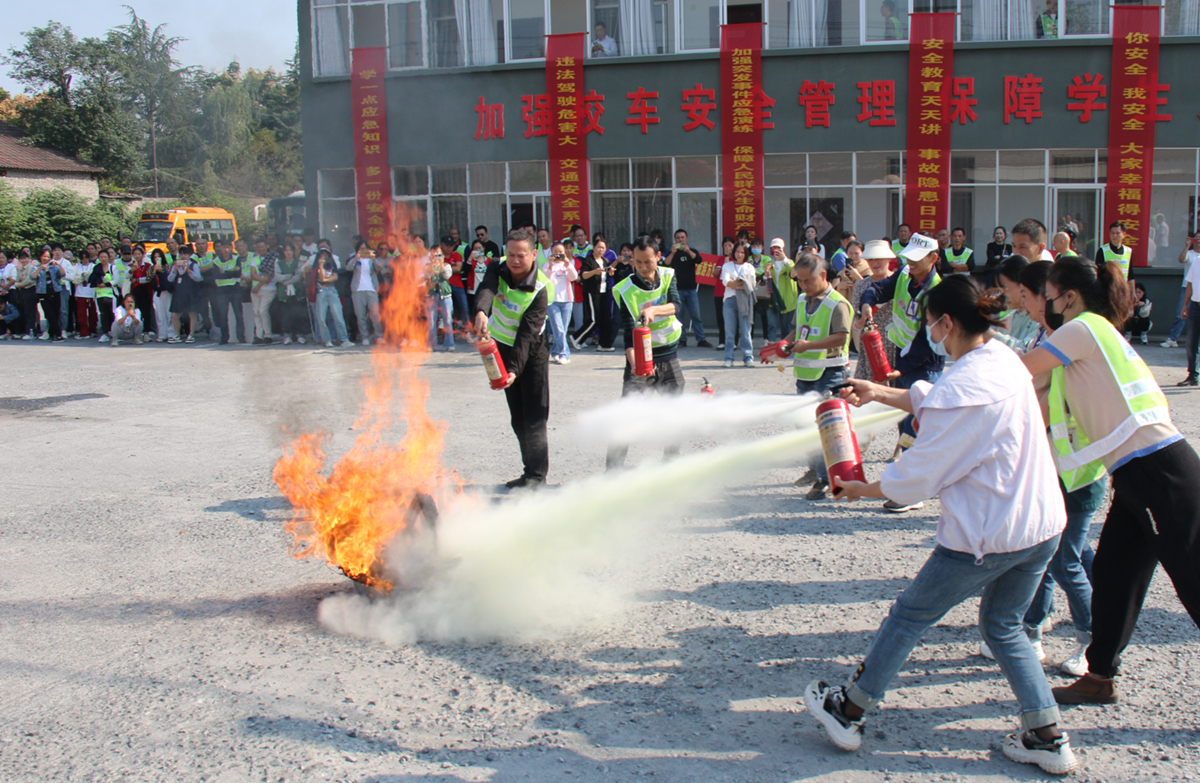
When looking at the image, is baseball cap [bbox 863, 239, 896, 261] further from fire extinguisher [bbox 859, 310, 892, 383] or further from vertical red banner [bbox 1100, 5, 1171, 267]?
vertical red banner [bbox 1100, 5, 1171, 267]

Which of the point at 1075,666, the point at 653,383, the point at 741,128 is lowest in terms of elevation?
the point at 1075,666

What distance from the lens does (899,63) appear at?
1764 cm

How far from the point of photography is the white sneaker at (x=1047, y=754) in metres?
3.08

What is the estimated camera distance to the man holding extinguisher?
6793 mm

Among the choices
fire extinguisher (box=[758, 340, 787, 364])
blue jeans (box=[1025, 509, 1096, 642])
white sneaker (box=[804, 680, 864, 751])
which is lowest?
white sneaker (box=[804, 680, 864, 751])

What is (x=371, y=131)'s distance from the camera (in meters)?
19.8

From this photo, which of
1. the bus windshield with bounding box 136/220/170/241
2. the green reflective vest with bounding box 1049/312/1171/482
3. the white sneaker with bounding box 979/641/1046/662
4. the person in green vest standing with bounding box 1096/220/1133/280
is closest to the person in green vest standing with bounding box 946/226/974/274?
the person in green vest standing with bounding box 1096/220/1133/280

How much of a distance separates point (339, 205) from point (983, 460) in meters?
19.8

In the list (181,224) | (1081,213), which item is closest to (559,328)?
(1081,213)

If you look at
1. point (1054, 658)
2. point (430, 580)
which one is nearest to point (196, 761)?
point (430, 580)

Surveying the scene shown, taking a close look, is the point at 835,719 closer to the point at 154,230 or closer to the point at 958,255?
the point at 958,255

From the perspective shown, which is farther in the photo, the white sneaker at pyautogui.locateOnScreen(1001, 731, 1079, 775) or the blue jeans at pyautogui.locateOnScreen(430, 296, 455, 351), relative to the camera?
the blue jeans at pyautogui.locateOnScreen(430, 296, 455, 351)

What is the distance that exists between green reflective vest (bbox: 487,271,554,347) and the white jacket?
3991mm

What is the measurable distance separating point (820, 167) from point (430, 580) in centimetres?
1588
